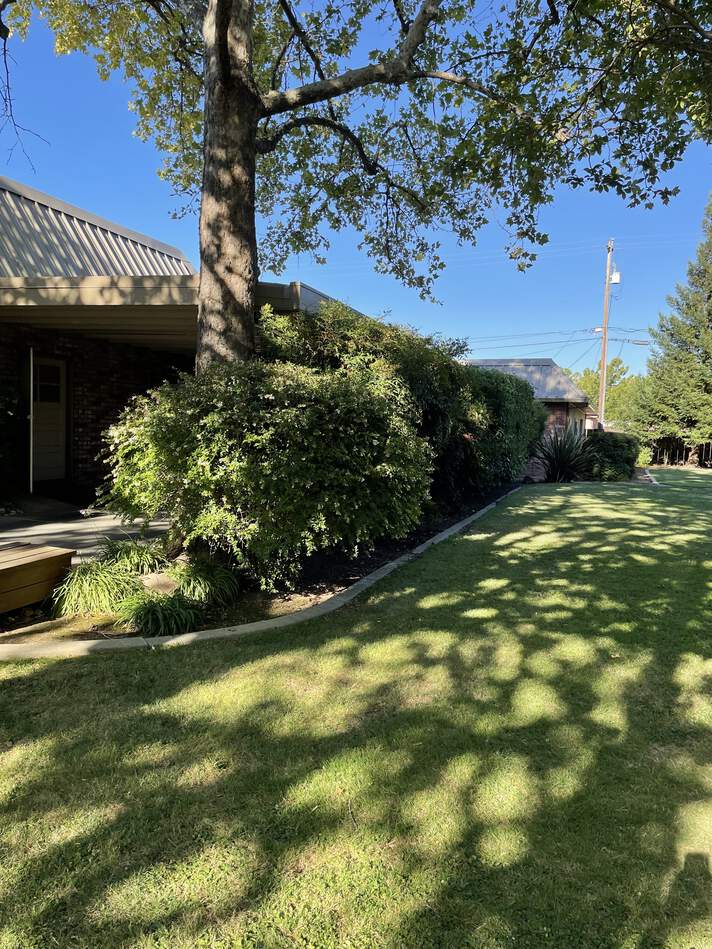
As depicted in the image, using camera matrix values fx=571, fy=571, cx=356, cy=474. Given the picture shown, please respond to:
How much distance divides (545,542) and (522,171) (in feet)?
17.2

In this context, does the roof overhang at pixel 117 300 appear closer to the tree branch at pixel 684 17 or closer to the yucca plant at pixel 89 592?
the yucca plant at pixel 89 592

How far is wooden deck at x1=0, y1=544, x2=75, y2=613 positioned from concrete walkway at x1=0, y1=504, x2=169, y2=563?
965 millimetres

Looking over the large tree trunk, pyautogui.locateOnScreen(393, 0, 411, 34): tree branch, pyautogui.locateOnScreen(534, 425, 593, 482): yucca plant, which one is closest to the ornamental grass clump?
the large tree trunk

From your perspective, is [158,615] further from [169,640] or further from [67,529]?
[67,529]

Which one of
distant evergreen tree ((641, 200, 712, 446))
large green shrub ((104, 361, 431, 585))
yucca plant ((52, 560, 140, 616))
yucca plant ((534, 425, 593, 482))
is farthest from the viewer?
distant evergreen tree ((641, 200, 712, 446))

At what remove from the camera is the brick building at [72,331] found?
706 cm

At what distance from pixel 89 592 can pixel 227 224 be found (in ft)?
11.7

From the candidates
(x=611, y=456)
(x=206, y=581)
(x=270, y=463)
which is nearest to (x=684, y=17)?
(x=270, y=463)

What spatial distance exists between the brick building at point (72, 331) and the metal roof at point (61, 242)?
0.9 inches

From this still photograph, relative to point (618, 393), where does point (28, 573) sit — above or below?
below

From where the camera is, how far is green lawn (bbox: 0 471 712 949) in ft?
5.72

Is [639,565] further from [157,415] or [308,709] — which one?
[157,415]

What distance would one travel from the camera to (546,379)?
89.8ft

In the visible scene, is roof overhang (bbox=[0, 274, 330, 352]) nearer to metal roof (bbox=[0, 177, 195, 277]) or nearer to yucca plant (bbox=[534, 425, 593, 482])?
metal roof (bbox=[0, 177, 195, 277])
